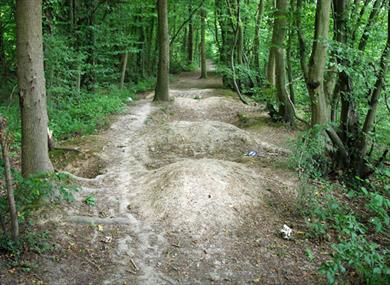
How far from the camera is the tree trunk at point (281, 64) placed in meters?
10.9

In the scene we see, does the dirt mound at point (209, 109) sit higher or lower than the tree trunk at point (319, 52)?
lower

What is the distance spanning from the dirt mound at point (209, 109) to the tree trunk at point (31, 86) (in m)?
8.18

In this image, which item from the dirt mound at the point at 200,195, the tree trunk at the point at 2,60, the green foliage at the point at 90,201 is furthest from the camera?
the tree trunk at the point at 2,60

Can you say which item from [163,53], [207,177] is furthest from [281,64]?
[207,177]

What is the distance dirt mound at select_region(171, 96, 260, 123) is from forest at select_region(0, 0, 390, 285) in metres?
0.77

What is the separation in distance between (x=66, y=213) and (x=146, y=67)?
2095 cm

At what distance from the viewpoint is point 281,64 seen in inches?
456

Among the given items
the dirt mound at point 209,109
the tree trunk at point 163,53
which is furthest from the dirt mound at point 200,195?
the tree trunk at point 163,53

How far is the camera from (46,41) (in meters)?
10.5

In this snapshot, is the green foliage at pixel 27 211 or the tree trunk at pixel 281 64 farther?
the tree trunk at pixel 281 64

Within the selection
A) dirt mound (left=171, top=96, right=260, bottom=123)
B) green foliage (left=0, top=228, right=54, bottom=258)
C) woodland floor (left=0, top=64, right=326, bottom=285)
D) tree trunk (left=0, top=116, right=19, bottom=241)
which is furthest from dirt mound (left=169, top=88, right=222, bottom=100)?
tree trunk (left=0, top=116, right=19, bottom=241)

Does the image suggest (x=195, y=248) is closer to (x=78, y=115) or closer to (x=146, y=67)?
(x=78, y=115)

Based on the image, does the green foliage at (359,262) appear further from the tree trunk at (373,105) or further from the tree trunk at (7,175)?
the tree trunk at (373,105)

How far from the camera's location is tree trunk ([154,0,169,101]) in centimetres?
1495
